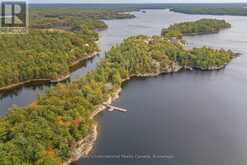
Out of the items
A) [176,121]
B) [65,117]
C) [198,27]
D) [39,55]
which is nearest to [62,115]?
[65,117]

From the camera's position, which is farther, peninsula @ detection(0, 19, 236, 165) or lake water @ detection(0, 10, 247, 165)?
lake water @ detection(0, 10, 247, 165)

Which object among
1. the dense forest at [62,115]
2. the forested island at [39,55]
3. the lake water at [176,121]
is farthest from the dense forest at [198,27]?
the dense forest at [62,115]

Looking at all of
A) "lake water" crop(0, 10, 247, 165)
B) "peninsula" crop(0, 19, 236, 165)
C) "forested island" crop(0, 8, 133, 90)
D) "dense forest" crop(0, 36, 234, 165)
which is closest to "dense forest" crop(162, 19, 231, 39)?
"forested island" crop(0, 8, 133, 90)

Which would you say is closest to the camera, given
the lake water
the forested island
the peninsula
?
the peninsula

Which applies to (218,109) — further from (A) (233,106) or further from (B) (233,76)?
(B) (233,76)

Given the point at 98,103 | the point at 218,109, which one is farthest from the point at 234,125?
the point at 98,103

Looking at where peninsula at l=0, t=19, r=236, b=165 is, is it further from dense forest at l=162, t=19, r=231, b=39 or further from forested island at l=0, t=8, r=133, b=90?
dense forest at l=162, t=19, r=231, b=39

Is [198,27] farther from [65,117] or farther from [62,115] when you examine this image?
[65,117]
